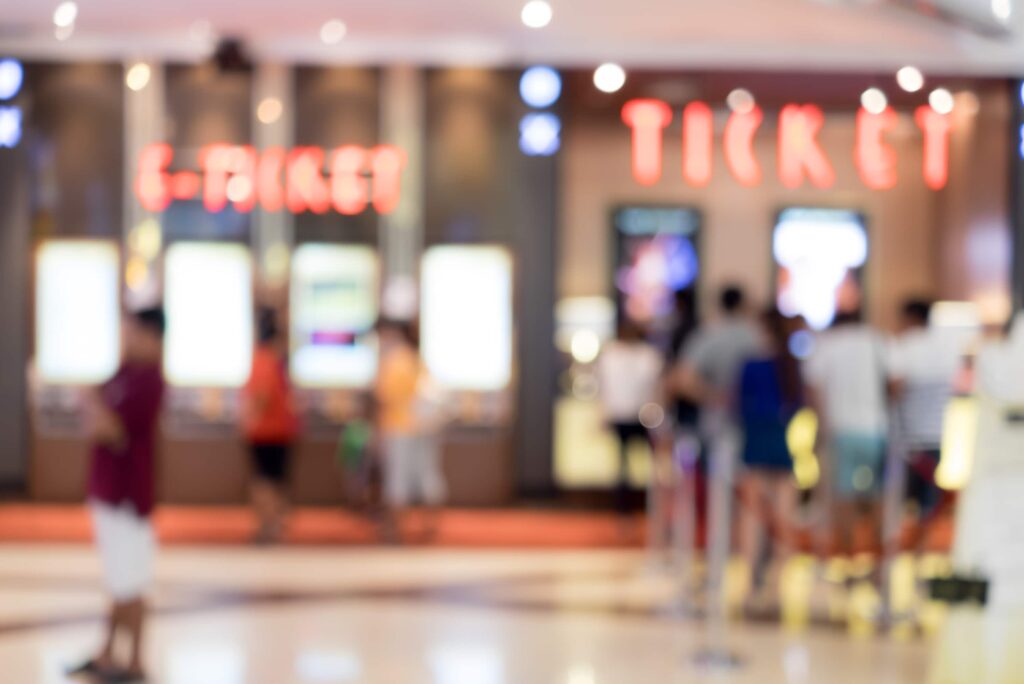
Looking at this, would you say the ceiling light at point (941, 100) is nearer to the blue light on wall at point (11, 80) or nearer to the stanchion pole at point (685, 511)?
the stanchion pole at point (685, 511)

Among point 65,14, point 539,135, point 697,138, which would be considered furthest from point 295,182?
point 697,138

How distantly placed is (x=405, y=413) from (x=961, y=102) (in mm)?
5608

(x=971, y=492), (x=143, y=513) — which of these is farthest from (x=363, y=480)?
(x=971, y=492)

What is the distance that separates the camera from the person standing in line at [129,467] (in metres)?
5.51

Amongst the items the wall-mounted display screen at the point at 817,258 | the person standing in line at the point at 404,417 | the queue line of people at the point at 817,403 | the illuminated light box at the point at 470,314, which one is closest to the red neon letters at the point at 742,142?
the wall-mounted display screen at the point at 817,258

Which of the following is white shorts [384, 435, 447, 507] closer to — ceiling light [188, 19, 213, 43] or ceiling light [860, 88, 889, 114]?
ceiling light [188, 19, 213, 43]

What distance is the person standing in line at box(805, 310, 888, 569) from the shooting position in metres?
7.78

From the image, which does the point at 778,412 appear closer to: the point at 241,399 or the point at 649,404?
the point at 649,404

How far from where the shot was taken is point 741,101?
1148 cm

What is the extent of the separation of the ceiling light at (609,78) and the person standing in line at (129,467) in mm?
4945

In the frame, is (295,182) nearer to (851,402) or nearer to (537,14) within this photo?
(537,14)

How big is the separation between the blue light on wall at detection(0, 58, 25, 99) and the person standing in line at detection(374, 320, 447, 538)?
13.7ft

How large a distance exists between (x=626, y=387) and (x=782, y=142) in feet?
7.27

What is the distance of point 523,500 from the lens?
451 inches
